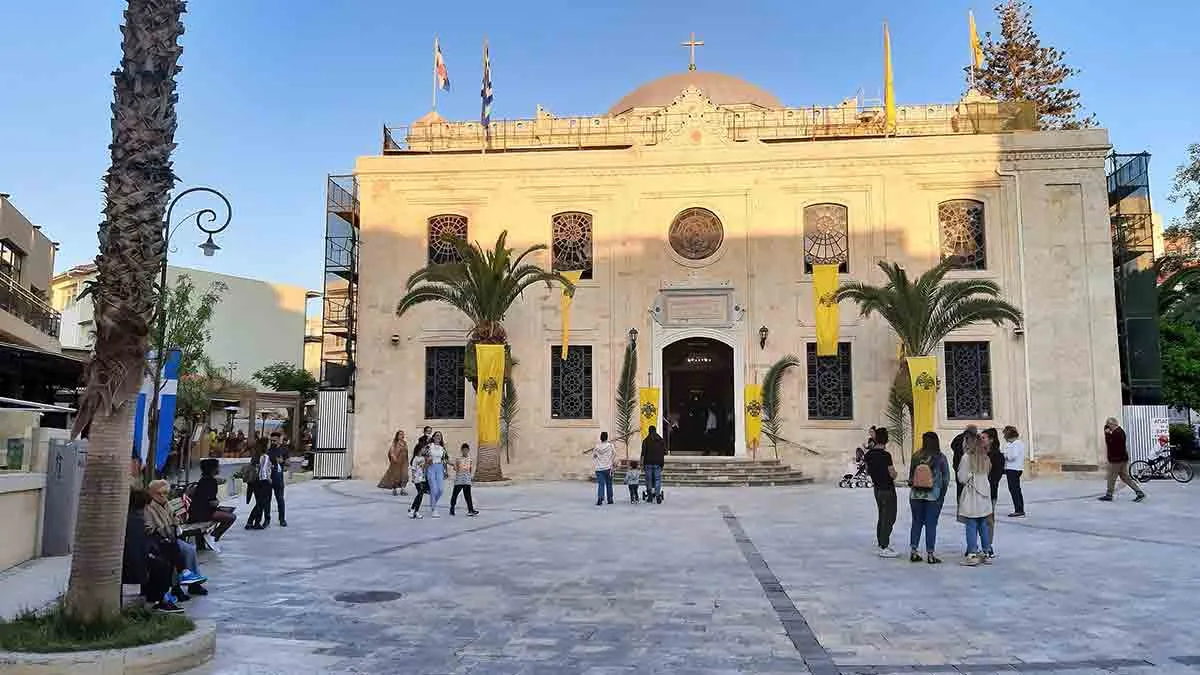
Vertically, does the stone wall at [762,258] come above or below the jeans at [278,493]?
above

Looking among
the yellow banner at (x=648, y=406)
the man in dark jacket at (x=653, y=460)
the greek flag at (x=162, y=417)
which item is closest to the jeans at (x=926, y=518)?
the man in dark jacket at (x=653, y=460)

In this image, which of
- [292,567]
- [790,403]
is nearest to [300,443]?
[790,403]

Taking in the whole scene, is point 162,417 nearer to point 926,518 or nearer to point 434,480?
point 434,480

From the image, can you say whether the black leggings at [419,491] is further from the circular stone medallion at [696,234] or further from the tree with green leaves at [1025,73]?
the tree with green leaves at [1025,73]

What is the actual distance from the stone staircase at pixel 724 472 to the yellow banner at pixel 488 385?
3.61 meters

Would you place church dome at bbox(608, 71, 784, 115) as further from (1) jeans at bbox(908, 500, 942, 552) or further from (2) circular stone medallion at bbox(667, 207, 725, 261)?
(1) jeans at bbox(908, 500, 942, 552)

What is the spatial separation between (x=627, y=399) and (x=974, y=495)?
14360mm

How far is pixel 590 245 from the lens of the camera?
2512 cm

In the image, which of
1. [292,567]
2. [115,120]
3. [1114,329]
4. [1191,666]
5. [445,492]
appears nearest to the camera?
[1191,666]

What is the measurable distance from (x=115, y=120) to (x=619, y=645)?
5300 mm

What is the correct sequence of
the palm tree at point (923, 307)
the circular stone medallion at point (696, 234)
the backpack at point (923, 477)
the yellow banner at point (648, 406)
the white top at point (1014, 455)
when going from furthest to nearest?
the circular stone medallion at point (696, 234), the yellow banner at point (648, 406), the palm tree at point (923, 307), the white top at point (1014, 455), the backpack at point (923, 477)

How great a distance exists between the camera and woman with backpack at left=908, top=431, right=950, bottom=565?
998cm

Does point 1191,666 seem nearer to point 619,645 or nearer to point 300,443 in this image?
point 619,645

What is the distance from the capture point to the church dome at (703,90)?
98.7 feet
